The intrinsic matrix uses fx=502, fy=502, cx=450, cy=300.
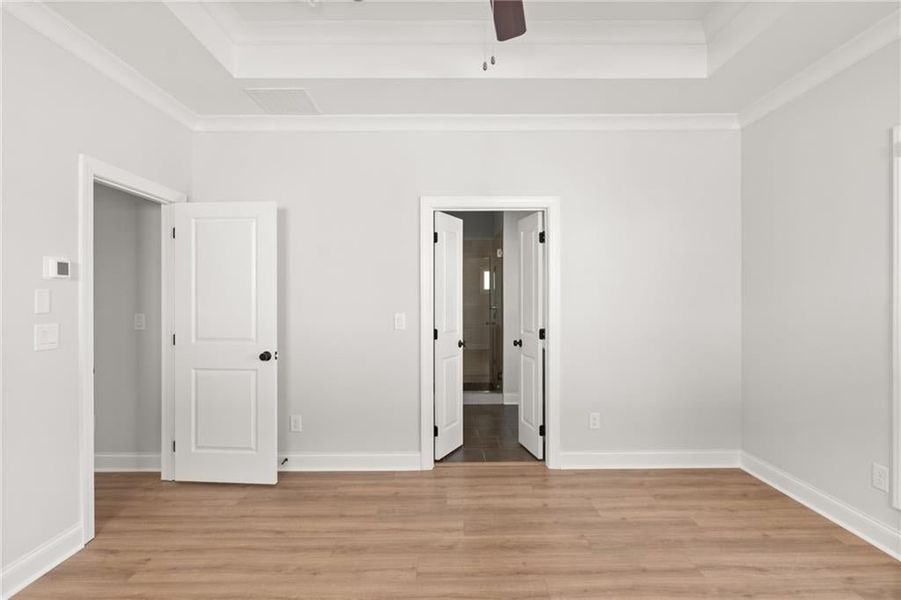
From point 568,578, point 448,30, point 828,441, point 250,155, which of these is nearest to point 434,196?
point 448,30

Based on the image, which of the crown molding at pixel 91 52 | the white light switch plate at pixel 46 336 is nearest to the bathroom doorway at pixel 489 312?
the crown molding at pixel 91 52

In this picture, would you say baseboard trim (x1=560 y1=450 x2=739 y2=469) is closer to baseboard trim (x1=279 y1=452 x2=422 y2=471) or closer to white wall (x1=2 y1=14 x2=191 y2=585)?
baseboard trim (x1=279 y1=452 x2=422 y2=471)

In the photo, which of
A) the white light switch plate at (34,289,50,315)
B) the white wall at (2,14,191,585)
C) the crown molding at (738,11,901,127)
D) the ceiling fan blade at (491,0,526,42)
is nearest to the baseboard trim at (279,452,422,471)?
the white wall at (2,14,191,585)

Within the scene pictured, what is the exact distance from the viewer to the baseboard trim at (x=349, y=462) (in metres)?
3.91

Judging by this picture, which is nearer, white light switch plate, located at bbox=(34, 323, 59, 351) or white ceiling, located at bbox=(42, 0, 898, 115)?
white light switch plate, located at bbox=(34, 323, 59, 351)

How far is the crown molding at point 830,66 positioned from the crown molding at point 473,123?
0.30 metres

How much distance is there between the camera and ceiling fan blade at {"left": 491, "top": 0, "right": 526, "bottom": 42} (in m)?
1.69

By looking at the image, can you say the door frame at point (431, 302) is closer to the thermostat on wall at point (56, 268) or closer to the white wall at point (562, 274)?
the white wall at point (562, 274)

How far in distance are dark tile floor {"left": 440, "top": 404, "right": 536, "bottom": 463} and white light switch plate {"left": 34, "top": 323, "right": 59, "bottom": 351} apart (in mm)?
2724

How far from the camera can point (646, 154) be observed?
3.93 meters

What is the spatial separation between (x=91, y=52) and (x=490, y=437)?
413 centimetres

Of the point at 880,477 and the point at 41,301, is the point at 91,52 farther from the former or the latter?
the point at 880,477

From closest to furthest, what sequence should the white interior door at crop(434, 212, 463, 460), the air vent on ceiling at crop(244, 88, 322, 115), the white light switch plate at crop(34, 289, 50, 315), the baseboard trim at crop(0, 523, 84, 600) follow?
1. the baseboard trim at crop(0, 523, 84, 600)
2. the white light switch plate at crop(34, 289, 50, 315)
3. the air vent on ceiling at crop(244, 88, 322, 115)
4. the white interior door at crop(434, 212, 463, 460)

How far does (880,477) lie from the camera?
2.70 metres
